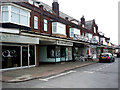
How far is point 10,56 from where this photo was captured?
1134cm

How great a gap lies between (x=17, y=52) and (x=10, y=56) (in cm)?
82

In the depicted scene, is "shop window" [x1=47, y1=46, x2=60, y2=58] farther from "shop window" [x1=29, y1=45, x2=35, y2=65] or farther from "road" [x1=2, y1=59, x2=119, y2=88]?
"road" [x1=2, y1=59, x2=119, y2=88]

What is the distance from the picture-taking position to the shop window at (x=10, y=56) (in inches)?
426

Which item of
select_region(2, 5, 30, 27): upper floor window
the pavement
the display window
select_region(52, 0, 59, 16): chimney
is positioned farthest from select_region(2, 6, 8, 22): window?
select_region(52, 0, 59, 16): chimney

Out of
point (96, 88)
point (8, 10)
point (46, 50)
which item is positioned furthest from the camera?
point (46, 50)

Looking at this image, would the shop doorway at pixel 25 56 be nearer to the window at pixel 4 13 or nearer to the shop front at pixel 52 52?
the window at pixel 4 13

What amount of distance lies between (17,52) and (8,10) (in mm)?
3915

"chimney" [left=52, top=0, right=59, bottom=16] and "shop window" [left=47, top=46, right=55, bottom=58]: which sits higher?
"chimney" [left=52, top=0, right=59, bottom=16]

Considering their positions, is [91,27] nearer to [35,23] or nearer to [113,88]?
[35,23]

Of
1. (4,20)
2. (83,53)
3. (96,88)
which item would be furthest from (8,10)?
(83,53)

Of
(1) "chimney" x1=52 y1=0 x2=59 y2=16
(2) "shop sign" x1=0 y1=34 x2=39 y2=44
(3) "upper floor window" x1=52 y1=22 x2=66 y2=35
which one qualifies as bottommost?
(2) "shop sign" x1=0 y1=34 x2=39 y2=44

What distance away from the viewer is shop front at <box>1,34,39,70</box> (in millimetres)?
10737

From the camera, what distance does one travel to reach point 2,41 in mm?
10031

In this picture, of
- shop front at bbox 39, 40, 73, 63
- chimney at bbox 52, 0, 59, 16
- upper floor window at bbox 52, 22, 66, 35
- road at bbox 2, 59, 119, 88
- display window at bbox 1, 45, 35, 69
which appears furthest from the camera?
chimney at bbox 52, 0, 59, 16
